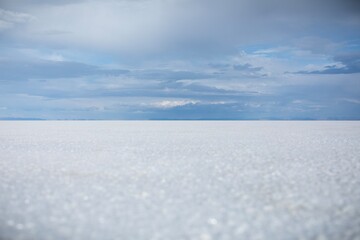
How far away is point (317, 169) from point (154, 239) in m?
4.72

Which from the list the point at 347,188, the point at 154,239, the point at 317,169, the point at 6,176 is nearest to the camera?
the point at 154,239

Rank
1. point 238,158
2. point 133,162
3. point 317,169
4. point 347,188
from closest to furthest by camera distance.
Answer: point 347,188 → point 317,169 → point 133,162 → point 238,158

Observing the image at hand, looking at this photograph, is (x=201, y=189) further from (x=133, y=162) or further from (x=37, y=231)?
(x=133, y=162)

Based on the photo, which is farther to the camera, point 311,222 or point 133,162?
point 133,162

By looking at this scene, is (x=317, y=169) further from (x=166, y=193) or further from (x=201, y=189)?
(x=166, y=193)

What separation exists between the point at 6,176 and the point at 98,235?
368 centimetres

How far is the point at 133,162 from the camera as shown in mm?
7648

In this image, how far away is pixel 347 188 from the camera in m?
4.89

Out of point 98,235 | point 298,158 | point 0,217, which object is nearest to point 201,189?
point 98,235

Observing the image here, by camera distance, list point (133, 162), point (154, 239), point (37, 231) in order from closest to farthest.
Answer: point (154, 239), point (37, 231), point (133, 162)

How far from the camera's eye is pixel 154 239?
9.53 ft

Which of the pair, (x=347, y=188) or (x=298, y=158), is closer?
(x=347, y=188)

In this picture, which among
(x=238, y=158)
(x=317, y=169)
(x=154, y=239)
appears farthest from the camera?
(x=238, y=158)

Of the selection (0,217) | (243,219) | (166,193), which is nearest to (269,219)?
(243,219)
